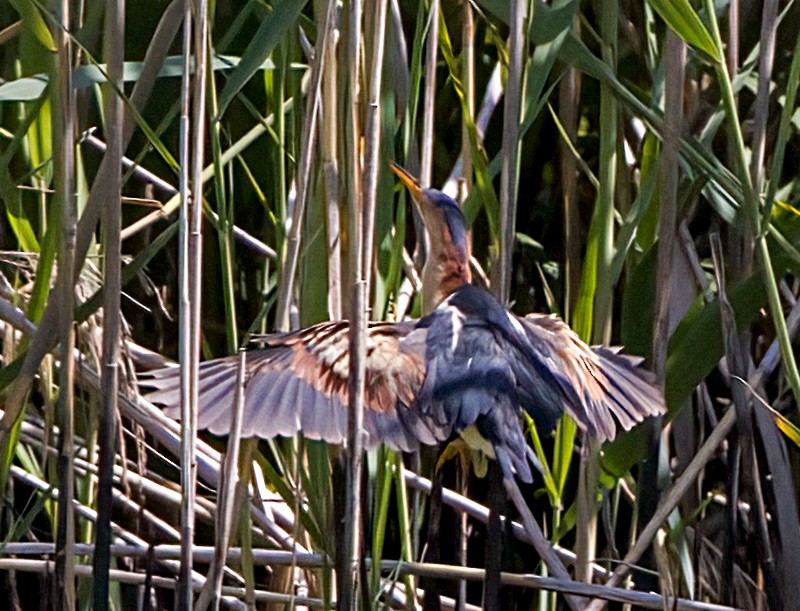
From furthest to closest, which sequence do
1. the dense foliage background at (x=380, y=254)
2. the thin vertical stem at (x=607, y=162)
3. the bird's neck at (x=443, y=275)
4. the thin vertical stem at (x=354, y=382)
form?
1. the bird's neck at (x=443, y=275)
2. the thin vertical stem at (x=607, y=162)
3. the dense foliage background at (x=380, y=254)
4. the thin vertical stem at (x=354, y=382)

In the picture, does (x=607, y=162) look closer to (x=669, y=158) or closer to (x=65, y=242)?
(x=669, y=158)

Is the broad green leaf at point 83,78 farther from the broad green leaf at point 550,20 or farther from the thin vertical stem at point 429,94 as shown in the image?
the broad green leaf at point 550,20

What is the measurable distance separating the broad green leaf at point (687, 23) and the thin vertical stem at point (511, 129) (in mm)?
137

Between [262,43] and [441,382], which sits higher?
[262,43]

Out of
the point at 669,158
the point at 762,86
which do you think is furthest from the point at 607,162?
the point at 762,86

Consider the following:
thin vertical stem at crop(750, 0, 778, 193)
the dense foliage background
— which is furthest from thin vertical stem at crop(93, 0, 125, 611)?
thin vertical stem at crop(750, 0, 778, 193)

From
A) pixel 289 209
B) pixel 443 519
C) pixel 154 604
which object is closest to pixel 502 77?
pixel 289 209

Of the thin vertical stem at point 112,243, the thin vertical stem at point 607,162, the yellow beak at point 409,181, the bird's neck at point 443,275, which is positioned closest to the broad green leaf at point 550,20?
the thin vertical stem at point 607,162

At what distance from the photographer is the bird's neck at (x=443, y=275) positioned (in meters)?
1.59

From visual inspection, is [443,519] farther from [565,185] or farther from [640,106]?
[640,106]

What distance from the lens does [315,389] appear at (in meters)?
1.32

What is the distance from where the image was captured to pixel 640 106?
137 cm

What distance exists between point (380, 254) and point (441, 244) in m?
0.17

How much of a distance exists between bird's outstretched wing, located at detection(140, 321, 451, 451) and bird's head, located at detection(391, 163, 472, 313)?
211mm
